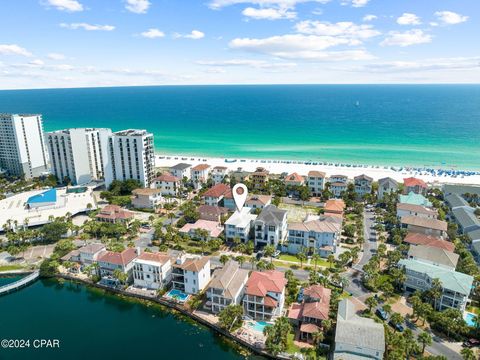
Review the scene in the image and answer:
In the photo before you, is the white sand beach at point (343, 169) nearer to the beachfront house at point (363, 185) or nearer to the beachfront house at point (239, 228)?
the beachfront house at point (363, 185)

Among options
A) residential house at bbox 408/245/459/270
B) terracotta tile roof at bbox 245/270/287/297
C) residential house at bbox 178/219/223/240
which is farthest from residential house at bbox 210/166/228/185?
residential house at bbox 408/245/459/270

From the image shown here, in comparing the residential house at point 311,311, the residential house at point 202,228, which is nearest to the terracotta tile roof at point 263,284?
the residential house at point 311,311

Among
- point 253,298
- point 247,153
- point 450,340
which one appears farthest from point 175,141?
point 450,340

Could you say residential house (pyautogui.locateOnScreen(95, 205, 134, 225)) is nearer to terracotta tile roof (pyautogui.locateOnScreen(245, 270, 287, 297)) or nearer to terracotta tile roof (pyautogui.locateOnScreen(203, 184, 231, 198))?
terracotta tile roof (pyautogui.locateOnScreen(203, 184, 231, 198))

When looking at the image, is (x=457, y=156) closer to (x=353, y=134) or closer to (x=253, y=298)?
(x=353, y=134)

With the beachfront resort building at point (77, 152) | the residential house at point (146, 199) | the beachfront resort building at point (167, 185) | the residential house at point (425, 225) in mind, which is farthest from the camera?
the beachfront resort building at point (77, 152)

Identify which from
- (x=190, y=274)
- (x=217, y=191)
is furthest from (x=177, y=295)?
(x=217, y=191)

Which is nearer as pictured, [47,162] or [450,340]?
[450,340]

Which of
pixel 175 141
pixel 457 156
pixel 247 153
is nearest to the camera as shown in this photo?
pixel 457 156
